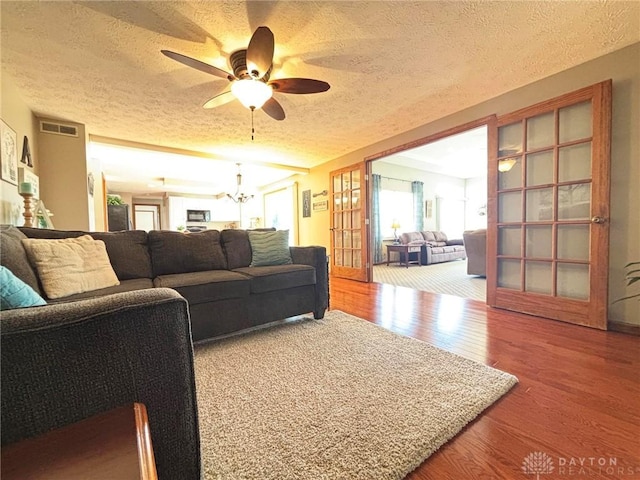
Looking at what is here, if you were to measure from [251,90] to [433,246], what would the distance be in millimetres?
5739

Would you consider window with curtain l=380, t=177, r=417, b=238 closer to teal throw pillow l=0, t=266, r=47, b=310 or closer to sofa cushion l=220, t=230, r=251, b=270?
sofa cushion l=220, t=230, r=251, b=270

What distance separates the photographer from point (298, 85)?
2.11 m

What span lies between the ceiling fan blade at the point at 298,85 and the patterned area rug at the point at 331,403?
195 cm

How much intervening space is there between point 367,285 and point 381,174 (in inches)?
138

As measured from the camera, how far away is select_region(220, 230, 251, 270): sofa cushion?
264 cm

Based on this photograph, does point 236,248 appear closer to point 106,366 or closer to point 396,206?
point 106,366

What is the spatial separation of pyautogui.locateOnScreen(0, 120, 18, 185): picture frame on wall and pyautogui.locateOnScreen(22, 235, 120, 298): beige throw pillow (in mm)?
1083

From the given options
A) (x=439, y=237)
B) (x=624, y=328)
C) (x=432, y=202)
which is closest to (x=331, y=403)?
(x=624, y=328)

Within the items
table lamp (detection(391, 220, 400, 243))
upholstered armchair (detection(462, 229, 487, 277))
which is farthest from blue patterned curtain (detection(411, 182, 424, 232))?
upholstered armchair (detection(462, 229, 487, 277))

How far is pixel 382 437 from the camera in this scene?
108 cm

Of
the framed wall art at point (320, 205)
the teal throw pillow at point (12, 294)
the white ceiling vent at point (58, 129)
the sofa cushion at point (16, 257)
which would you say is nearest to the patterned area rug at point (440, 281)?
the framed wall art at point (320, 205)

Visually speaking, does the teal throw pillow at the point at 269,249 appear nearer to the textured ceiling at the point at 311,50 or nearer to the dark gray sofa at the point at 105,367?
the textured ceiling at the point at 311,50

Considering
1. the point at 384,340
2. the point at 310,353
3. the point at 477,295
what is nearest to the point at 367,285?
the point at 477,295

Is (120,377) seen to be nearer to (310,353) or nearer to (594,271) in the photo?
(310,353)
